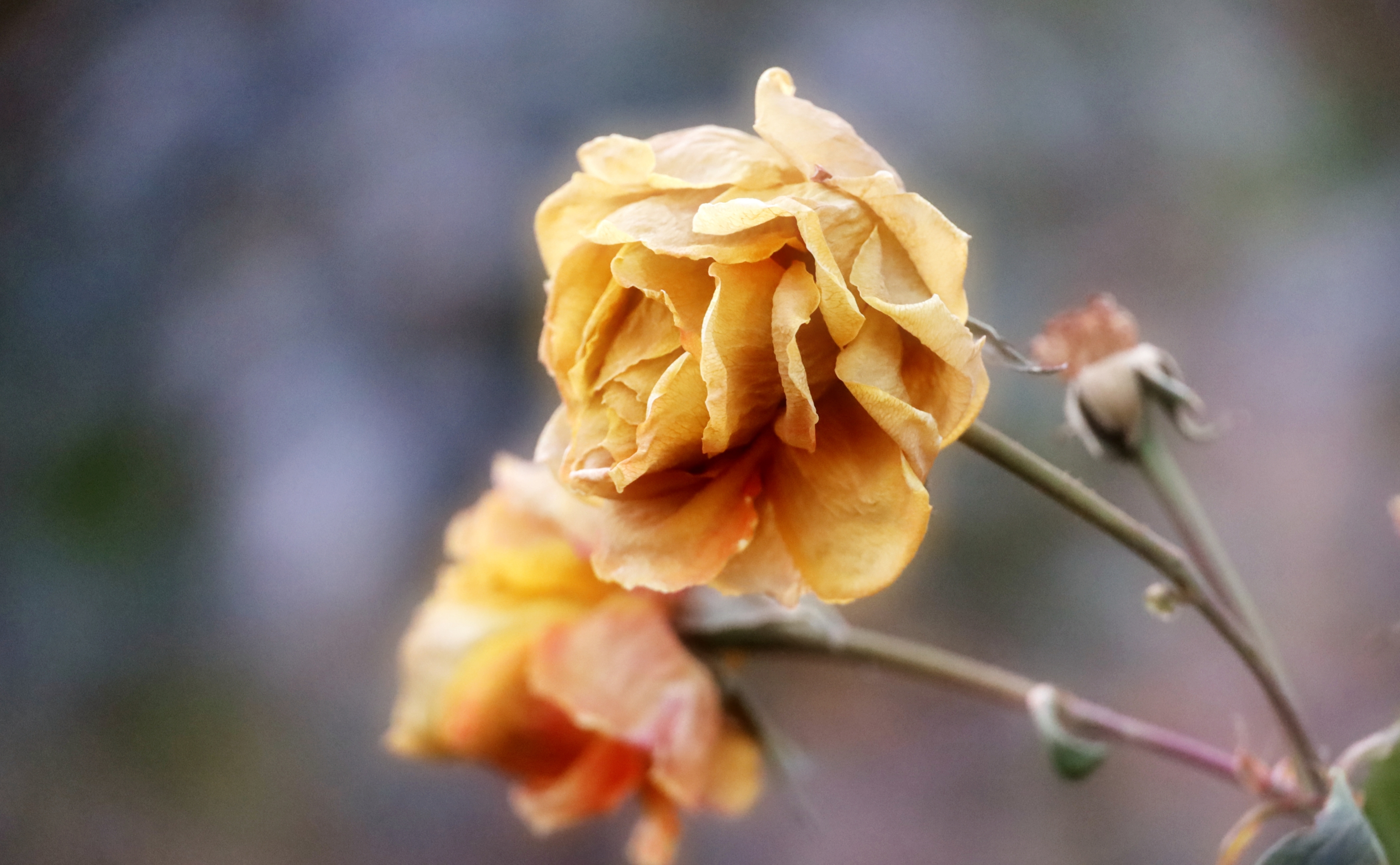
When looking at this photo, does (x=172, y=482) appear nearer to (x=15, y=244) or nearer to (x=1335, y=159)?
(x=15, y=244)

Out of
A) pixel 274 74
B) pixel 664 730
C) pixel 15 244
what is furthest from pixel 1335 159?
pixel 15 244

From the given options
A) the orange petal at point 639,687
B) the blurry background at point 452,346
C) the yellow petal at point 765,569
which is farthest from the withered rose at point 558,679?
the blurry background at point 452,346

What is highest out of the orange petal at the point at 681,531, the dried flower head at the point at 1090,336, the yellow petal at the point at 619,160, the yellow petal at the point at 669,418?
the yellow petal at the point at 619,160

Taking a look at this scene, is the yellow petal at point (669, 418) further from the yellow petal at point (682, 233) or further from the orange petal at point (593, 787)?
the orange petal at point (593, 787)

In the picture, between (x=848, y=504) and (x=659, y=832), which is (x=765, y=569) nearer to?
(x=848, y=504)

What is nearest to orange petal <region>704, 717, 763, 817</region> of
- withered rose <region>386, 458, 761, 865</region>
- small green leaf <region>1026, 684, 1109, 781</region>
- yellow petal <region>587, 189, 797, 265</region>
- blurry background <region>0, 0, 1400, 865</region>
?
withered rose <region>386, 458, 761, 865</region>
